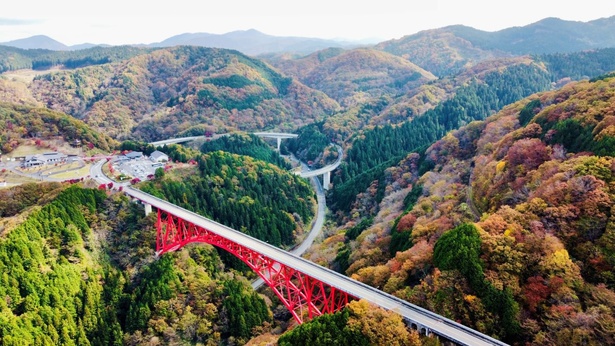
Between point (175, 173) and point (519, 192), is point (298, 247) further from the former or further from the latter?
point (519, 192)

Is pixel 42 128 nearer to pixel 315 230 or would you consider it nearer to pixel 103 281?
pixel 103 281

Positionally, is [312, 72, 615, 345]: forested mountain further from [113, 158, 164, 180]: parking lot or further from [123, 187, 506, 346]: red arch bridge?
[113, 158, 164, 180]: parking lot

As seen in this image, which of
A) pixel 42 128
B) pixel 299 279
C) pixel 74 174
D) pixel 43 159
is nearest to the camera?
pixel 299 279

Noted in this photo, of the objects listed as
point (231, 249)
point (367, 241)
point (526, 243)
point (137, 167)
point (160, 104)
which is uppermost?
point (526, 243)

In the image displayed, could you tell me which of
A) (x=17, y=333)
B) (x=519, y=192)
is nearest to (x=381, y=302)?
(x=519, y=192)

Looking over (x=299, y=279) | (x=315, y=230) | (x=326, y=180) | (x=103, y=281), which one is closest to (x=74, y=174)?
(x=103, y=281)

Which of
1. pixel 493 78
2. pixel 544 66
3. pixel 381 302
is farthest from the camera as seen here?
pixel 544 66
